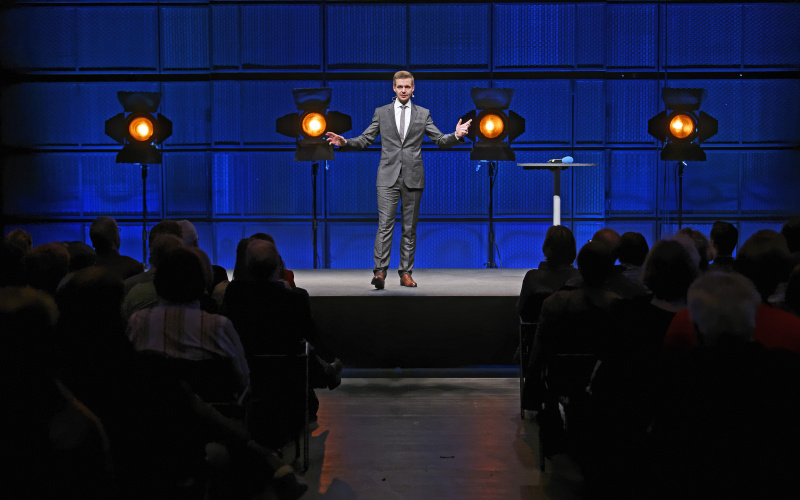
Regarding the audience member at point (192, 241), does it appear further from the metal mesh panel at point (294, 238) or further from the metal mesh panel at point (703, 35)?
the metal mesh panel at point (703, 35)

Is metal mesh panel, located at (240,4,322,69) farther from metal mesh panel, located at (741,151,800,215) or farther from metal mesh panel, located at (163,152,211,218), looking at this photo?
metal mesh panel, located at (741,151,800,215)

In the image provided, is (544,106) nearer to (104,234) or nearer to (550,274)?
(550,274)

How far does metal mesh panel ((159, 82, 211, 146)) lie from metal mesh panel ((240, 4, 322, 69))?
0.54 metres

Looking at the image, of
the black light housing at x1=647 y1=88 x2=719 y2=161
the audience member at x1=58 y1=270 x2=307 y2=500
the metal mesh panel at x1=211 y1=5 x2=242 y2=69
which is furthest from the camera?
the metal mesh panel at x1=211 y1=5 x2=242 y2=69

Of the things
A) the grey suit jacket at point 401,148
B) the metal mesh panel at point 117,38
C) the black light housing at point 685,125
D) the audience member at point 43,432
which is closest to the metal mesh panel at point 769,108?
the black light housing at point 685,125

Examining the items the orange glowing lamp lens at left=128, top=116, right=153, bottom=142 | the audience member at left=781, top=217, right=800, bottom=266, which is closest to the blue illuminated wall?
the orange glowing lamp lens at left=128, top=116, right=153, bottom=142

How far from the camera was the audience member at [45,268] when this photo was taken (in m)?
2.92

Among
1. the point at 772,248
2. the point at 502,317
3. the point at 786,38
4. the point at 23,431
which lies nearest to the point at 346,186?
the point at 502,317

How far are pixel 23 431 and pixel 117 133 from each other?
5204mm

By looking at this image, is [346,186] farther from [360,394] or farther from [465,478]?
[465,478]

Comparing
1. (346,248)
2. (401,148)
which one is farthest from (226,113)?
(401,148)

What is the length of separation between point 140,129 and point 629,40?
185 inches

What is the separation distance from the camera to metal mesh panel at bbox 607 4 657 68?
754 centimetres

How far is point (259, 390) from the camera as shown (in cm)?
307
